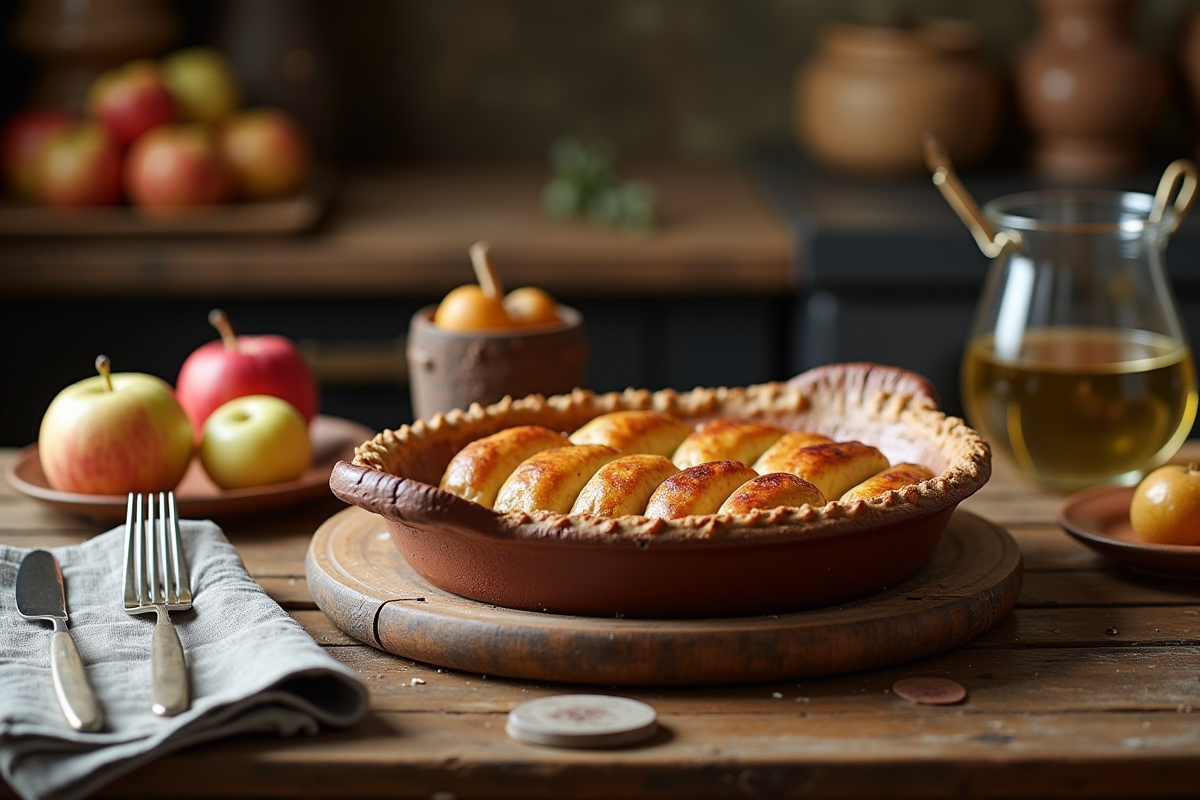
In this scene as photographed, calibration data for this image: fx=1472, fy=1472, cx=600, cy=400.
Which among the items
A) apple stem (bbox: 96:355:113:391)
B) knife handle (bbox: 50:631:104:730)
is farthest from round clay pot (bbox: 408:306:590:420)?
knife handle (bbox: 50:631:104:730)

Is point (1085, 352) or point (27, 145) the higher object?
point (27, 145)

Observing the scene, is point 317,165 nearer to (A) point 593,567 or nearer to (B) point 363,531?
(B) point 363,531

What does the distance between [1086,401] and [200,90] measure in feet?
5.62

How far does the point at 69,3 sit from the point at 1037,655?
2.21m

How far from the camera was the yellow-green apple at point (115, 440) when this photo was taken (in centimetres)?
122

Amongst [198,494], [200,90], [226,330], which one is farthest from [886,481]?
[200,90]

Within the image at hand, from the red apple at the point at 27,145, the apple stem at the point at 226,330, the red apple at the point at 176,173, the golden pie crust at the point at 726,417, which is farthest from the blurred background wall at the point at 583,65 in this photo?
the golden pie crust at the point at 726,417

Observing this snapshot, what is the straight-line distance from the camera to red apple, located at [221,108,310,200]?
2344 millimetres

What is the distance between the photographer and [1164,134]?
2883 millimetres

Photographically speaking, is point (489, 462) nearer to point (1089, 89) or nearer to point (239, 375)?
point (239, 375)

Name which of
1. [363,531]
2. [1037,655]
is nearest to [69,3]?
[363,531]

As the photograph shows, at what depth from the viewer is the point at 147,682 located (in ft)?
2.78

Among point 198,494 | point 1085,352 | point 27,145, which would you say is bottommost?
point 198,494

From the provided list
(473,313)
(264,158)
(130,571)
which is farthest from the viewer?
(264,158)
